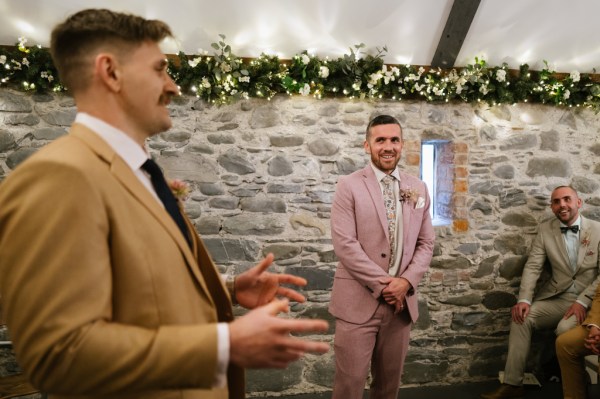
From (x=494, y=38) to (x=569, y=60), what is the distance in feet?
2.72

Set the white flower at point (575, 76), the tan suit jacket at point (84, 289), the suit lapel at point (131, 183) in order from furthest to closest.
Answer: the white flower at point (575, 76) → the suit lapel at point (131, 183) → the tan suit jacket at point (84, 289)

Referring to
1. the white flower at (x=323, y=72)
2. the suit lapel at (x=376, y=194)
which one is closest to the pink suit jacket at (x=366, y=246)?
the suit lapel at (x=376, y=194)

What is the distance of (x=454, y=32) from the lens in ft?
11.3

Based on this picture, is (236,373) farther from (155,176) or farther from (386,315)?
(386,315)

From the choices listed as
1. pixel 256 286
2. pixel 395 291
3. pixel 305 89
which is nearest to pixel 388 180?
pixel 395 291

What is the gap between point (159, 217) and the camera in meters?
0.92

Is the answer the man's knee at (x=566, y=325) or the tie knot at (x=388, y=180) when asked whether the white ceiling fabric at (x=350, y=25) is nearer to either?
the tie knot at (x=388, y=180)

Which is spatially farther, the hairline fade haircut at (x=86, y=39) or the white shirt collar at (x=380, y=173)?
the white shirt collar at (x=380, y=173)

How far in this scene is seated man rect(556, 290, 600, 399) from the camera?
3004 mm

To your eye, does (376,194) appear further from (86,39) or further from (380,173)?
(86,39)

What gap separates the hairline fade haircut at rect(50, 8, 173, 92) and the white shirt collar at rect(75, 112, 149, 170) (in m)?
0.08

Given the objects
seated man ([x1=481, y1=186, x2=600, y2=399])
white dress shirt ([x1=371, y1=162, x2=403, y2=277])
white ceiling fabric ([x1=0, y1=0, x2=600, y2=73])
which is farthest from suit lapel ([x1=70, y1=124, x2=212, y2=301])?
seated man ([x1=481, y1=186, x2=600, y2=399])

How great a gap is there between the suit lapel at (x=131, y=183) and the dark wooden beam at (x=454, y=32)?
10.3ft

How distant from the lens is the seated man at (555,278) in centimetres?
346
